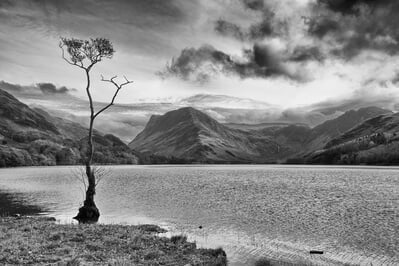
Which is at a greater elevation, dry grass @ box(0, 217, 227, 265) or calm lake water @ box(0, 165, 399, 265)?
dry grass @ box(0, 217, 227, 265)

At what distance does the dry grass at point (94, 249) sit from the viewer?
2045cm

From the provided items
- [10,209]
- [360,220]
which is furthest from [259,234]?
[10,209]

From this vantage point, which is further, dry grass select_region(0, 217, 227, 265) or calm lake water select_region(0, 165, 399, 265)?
calm lake water select_region(0, 165, 399, 265)

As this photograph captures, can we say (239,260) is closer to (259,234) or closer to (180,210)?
(259,234)

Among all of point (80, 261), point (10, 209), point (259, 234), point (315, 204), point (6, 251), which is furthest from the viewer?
point (315, 204)

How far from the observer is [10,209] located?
57469 millimetres

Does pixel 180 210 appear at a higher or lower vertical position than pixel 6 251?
lower

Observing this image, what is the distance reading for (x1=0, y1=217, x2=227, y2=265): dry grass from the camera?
67.1ft

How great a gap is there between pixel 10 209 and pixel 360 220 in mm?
61162

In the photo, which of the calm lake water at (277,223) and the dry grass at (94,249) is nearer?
the dry grass at (94,249)

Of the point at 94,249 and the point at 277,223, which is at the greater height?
the point at 94,249

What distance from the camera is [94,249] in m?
23.9

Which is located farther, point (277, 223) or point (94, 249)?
point (277, 223)

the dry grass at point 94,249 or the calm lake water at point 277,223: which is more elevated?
the dry grass at point 94,249
